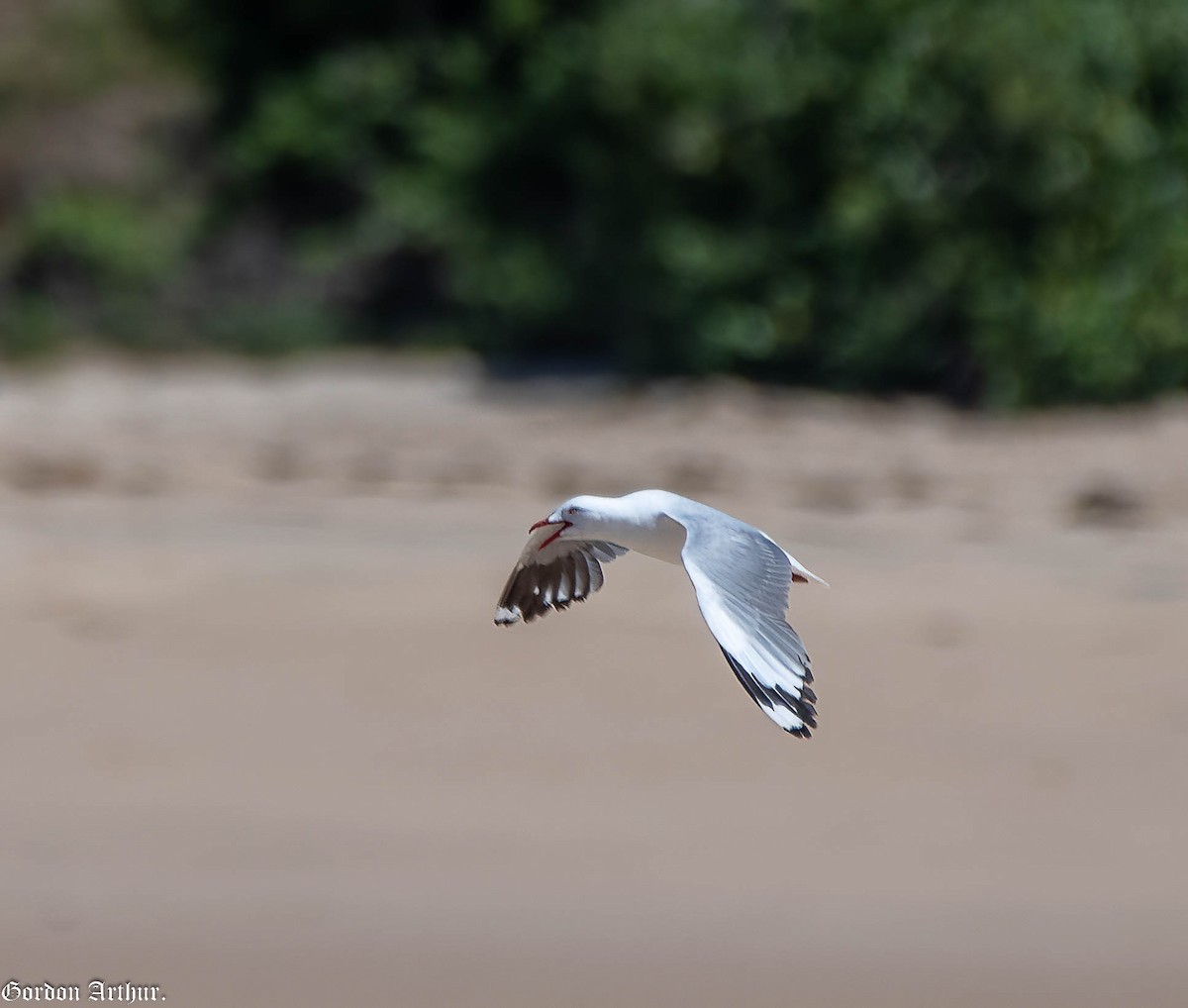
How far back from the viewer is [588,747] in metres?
7.46

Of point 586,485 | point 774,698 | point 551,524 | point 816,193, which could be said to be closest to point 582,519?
point 551,524

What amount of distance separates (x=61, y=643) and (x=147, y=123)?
11.7 meters

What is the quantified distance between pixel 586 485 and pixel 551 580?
7.08m

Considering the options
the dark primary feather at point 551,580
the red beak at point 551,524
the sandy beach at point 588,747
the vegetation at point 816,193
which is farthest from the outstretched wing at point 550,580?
the vegetation at point 816,193

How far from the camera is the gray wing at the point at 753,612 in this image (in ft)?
11.4

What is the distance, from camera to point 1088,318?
13109 millimetres

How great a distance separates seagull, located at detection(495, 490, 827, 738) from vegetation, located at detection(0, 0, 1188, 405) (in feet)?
29.4

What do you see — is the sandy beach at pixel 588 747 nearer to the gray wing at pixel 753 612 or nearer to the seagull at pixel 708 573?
the seagull at pixel 708 573

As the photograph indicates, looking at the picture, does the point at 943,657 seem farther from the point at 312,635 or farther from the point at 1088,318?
the point at 1088,318

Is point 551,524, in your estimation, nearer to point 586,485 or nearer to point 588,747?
point 588,747

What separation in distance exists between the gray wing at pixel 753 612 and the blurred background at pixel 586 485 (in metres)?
2.26

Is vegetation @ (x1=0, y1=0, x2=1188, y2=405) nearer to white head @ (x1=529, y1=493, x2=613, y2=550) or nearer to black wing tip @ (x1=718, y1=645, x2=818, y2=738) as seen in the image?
white head @ (x1=529, y1=493, x2=613, y2=550)

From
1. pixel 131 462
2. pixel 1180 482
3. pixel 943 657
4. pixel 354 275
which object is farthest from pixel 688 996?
pixel 354 275

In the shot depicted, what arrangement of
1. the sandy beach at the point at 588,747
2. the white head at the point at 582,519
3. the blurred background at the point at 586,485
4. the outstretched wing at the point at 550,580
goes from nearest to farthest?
1. the white head at the point at 582,519
2. the outstretched wing at the point at 550,580
3. the sandy beach at the point at 588,747
4. the blurred background at the point at 586,485
